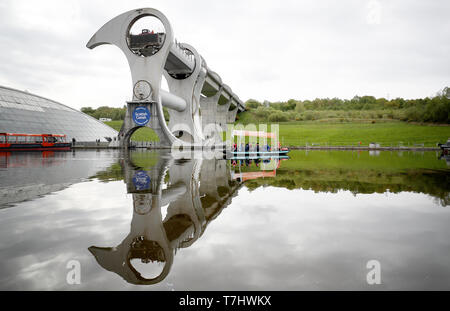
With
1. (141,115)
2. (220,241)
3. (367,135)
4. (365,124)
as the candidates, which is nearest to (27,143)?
(141,115)

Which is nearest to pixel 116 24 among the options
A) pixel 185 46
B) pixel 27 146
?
pixel 185 46

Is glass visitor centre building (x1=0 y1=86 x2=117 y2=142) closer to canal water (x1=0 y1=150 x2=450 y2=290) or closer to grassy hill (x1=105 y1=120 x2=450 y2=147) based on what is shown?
grassy hill (x1=105 y1=120 x2=450 y2=147)

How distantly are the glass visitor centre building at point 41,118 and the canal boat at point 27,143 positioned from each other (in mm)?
1563

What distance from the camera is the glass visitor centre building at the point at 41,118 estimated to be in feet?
154

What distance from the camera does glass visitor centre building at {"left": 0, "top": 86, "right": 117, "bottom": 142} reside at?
4697cm

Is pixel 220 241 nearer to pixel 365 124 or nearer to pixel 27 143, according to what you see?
pixel 27 143

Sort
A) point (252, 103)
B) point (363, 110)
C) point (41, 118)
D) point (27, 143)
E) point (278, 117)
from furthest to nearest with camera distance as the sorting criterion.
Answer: point (252, 103) → point (363, 110) → point (278, 117) → point (41, 118) → point (27, 143)

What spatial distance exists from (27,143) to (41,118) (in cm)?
1262

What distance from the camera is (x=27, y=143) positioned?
4134cm

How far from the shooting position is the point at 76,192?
8.66 meters

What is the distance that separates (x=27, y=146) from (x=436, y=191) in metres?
45.5

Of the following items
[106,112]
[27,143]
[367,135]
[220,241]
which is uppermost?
[106,112]

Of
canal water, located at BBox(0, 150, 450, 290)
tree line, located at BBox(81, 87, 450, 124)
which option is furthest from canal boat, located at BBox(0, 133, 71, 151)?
tree line, located at BBox(81, 87, 450, 124)
